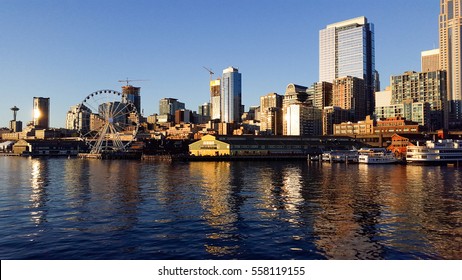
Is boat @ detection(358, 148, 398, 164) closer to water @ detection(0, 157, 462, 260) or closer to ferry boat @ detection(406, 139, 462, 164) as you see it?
ferry boat @ detection(406, 139, 462, 164)

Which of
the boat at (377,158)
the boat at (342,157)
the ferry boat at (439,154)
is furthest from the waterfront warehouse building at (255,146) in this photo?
the ferry boat at (439,154)

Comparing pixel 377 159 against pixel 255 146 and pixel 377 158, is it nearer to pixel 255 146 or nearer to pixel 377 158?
pixel 377 158

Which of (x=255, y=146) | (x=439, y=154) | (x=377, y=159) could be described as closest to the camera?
(x=439, y=154)

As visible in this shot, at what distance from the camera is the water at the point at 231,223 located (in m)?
28.4

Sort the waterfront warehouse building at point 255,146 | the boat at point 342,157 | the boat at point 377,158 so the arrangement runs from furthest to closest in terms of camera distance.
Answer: the waterfront warehouse building at point 255,146, the boat at point 342,157, the boat at point 377,158

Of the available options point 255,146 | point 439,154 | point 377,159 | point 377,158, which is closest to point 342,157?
point 377,158

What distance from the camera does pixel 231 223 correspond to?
3725 centimetres

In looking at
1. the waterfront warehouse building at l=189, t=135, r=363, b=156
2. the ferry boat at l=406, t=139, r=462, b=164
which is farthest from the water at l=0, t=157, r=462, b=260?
the waterfront warehouse building at l=189, t=135, r=363, b=156

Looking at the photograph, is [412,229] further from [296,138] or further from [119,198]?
[296,138]

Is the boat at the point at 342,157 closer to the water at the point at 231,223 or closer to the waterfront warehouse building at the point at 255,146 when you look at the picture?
the waterfront warehouse building at the point at 255,146

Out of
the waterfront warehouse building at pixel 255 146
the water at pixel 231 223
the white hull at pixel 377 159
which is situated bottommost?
the water at pixel 231 223
